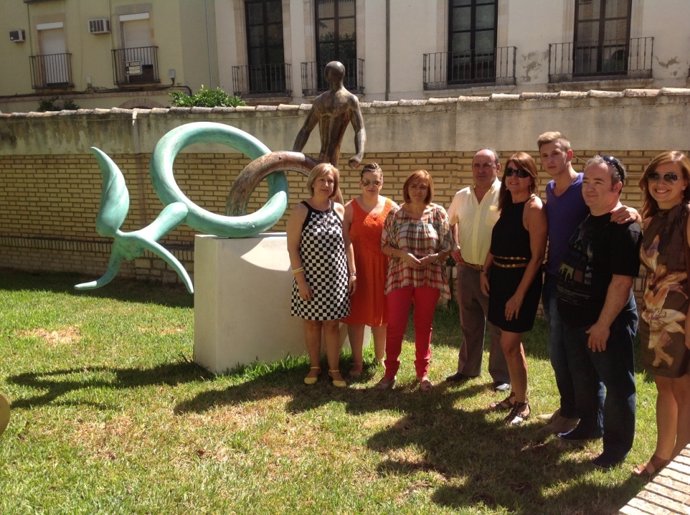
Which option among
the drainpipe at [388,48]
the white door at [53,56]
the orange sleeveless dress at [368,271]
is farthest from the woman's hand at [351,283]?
the white door at [53,56]

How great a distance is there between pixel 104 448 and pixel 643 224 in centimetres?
334

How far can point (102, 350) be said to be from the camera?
18.6 feet

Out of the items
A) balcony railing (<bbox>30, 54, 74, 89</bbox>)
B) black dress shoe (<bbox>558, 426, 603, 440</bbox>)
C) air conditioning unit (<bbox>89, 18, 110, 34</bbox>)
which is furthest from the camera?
balcony railing (<bbox>30, 54, 74, 89</bbox>)

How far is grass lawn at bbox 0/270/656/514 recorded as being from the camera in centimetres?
312

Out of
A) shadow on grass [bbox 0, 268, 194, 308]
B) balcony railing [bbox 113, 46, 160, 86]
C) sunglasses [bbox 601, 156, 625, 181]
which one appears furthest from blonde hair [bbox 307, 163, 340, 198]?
balcony railing [bbox 113, 46, 160, 86]

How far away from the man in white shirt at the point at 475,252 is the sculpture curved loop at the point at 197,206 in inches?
61.2

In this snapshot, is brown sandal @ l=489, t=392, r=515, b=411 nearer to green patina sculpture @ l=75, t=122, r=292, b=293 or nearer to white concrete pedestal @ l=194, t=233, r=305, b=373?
white concrete pedestal @ l=194, t=233, r=305, b=373

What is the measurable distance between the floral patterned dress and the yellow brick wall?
4.41 m

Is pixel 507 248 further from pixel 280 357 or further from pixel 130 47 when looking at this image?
pixel 130 47

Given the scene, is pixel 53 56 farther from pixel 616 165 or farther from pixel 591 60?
pixel 616 165

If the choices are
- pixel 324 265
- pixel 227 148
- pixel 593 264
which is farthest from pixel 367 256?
pixel 227 148

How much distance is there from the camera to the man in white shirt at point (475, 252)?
427 cm

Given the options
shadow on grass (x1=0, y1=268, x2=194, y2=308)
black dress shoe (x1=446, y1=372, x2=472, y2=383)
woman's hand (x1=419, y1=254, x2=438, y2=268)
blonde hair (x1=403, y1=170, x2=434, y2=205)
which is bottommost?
shadow on grass (x1=0, y1=268, x2=194, y2=308)

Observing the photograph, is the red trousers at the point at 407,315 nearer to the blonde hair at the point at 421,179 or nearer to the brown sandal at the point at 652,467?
the blonde hair at the point at 421,179
